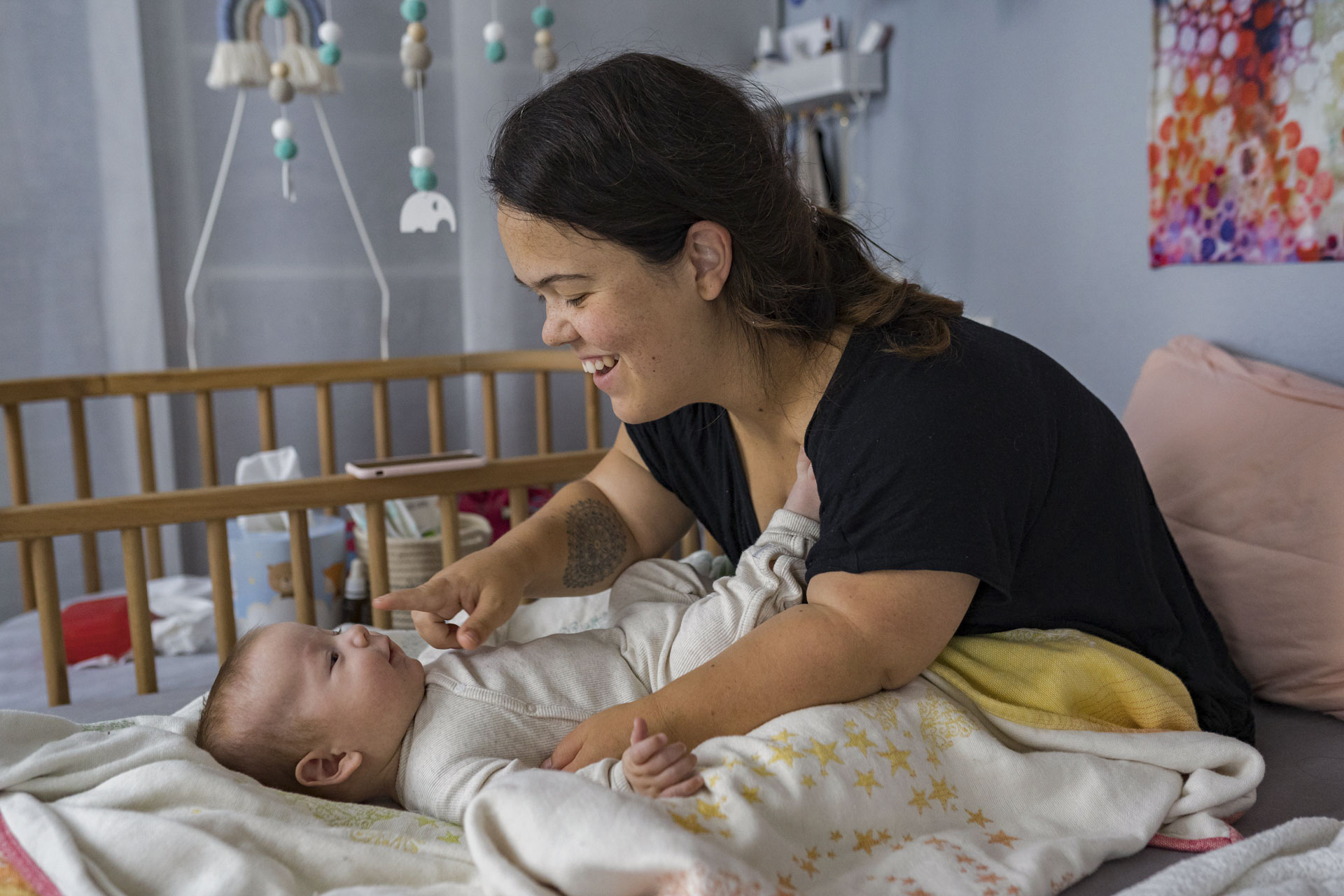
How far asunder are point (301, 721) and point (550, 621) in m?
0.43

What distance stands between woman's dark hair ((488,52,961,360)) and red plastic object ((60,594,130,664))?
1.43m

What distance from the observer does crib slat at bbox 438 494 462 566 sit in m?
1.60

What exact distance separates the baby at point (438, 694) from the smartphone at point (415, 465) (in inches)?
15.4

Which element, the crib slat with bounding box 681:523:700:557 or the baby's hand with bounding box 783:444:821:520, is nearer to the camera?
the baby's hand with bounding box 783:444:821:520

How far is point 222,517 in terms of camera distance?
4.72ft

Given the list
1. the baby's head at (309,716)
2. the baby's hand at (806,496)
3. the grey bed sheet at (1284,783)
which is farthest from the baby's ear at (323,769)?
the grey bed sheet at (1284,783)

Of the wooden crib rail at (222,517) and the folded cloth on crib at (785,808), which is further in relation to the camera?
the wooden crib rail at (222,517)

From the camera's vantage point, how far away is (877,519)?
3.26ft

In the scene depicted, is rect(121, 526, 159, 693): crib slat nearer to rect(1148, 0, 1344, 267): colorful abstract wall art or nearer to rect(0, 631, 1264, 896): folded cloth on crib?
rect(0, 631, 1264, 896): folded cloth on crib

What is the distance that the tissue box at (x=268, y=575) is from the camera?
6.82ft

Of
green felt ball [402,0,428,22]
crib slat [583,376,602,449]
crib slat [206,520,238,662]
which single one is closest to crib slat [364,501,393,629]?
crib slat [206,520,238,662]

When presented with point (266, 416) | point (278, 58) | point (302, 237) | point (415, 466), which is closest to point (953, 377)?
point (415, 466)

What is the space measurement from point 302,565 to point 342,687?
0.50 m

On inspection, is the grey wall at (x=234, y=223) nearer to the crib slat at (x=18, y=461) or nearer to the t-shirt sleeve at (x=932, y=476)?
the crib slat at (x=18, y=461)
